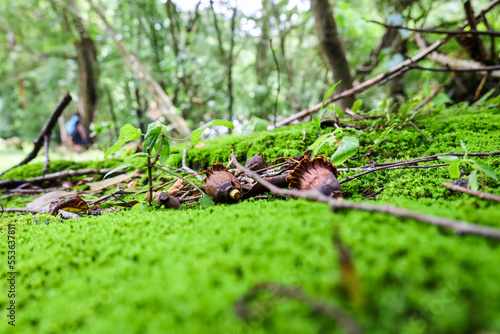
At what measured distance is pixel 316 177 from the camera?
1.23 meters

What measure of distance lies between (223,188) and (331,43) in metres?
3.18

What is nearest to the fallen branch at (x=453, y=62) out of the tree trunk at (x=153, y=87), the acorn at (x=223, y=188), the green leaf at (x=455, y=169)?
the green leaf at (x=455, y=169)

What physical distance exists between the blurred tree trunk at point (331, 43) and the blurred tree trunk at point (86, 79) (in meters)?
11.6

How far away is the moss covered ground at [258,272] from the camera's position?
18.1 inches

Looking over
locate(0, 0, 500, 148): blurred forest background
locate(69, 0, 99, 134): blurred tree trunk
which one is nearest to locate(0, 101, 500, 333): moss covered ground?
locate(0, 0, 500, 148): blurred forest background

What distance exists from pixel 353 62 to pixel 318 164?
617 centimetres

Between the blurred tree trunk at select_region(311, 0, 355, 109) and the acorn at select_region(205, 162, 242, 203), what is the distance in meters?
2.83

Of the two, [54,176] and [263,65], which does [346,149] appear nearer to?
[54,176]


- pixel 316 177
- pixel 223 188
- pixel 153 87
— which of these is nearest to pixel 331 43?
pixel 316 177

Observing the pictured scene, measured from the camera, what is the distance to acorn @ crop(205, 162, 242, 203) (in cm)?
132

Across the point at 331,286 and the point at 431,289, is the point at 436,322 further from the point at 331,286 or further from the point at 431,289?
the point at 331,286

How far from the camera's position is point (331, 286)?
504 millimetres

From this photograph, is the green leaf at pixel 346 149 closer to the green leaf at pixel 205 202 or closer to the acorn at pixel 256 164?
the acorn at pixel 256 164

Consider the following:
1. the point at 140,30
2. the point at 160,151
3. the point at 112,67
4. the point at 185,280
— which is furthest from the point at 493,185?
the point at 112,67
